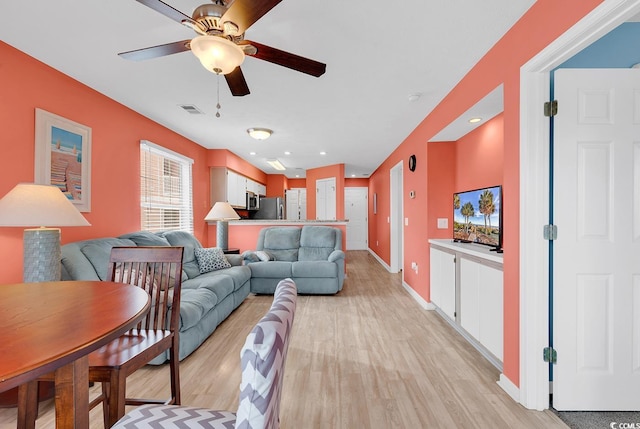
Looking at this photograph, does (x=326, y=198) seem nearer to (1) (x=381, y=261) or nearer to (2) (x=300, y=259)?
(1) (x=381, y=261)

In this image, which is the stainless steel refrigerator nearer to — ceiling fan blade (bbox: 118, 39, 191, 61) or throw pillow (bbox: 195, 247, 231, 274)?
throw pillow (bbox: 195, 247, 231, 274)

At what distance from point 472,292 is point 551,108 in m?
1.56

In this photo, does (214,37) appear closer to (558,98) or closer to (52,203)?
(52,203)

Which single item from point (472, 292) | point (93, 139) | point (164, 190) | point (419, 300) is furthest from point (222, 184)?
point (472, 292)

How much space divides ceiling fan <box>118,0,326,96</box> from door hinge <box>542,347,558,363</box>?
7.34 ft

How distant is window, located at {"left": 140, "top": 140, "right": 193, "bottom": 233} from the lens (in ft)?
12.0

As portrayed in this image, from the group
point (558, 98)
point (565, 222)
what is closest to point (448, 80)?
point (558, 98)

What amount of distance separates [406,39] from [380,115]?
1.49 meters

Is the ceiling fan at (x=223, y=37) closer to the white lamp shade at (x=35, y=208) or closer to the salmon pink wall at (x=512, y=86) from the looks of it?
the white lamp shade at (x=35, y=208)

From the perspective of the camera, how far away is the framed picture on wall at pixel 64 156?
229 centimetres

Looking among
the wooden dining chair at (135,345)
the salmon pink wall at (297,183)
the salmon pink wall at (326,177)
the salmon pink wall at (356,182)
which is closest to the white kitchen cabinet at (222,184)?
the salmon pink wall at (326,177)

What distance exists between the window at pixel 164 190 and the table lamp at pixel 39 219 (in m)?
1.75

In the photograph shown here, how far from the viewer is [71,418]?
0.84 metres

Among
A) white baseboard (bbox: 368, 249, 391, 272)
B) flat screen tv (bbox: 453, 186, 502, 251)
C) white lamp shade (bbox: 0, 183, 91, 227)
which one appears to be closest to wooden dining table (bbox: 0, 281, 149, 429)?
white lamp shade (bbox: 0, 183, 91, 227)
